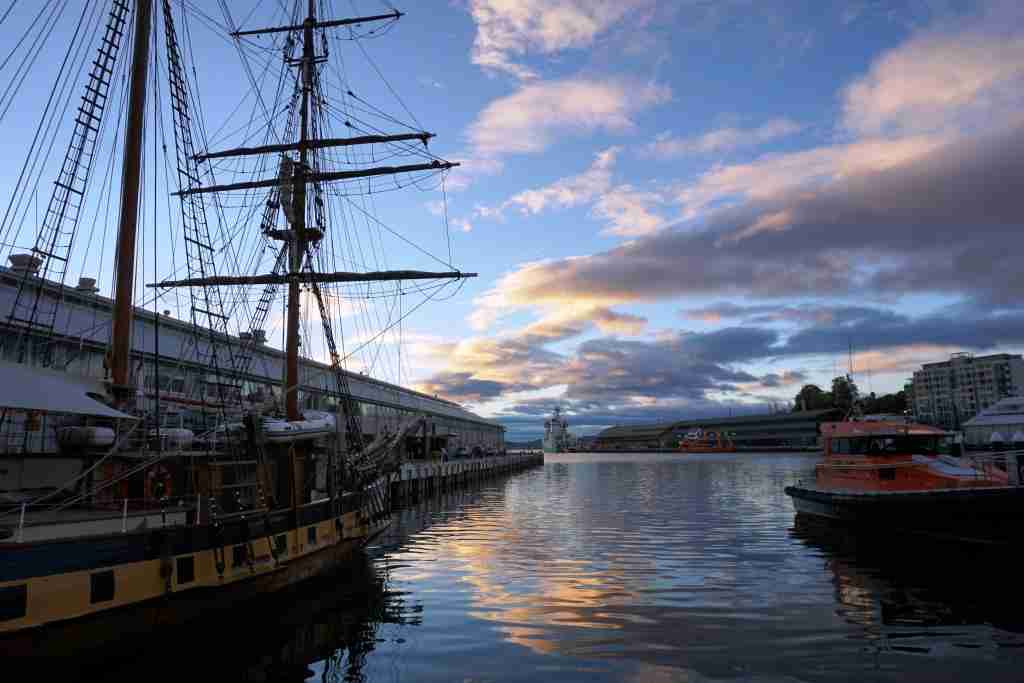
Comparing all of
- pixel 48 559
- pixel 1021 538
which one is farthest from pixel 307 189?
pixel 1021 538

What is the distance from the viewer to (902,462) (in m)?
25.8

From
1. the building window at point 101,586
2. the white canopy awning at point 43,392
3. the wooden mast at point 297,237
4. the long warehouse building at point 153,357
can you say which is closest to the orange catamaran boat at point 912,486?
the long warehouse building at point 153,357

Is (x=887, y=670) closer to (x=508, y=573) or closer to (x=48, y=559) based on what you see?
(x=508, y=573)

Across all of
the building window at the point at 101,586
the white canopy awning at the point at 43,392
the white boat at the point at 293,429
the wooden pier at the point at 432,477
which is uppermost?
the white canopy awning at the point at 43,392

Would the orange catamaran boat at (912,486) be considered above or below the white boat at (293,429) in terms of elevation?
below

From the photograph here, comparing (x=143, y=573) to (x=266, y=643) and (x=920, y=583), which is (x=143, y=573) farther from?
(x=920, y=583)

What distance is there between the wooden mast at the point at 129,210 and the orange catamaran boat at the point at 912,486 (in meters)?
25.3

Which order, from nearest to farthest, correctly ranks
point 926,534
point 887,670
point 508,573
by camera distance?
point 887,670
point 508,573
point 926,534

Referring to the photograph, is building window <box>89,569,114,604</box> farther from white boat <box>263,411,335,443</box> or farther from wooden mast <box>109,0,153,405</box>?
white boat <box>263,411,335,443</box>

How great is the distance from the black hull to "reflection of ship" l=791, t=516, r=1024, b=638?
54 cm

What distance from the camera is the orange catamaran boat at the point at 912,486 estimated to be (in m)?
21.7

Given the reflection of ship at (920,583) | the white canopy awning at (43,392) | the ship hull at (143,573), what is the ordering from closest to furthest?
the ship hull at (143,573) < the white canopy awning at (43,392) < the reflection of ship at (920,583)

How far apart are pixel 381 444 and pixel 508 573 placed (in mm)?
10651

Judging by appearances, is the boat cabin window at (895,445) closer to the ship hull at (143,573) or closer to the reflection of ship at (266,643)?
the reflection of ship at (266,643)
